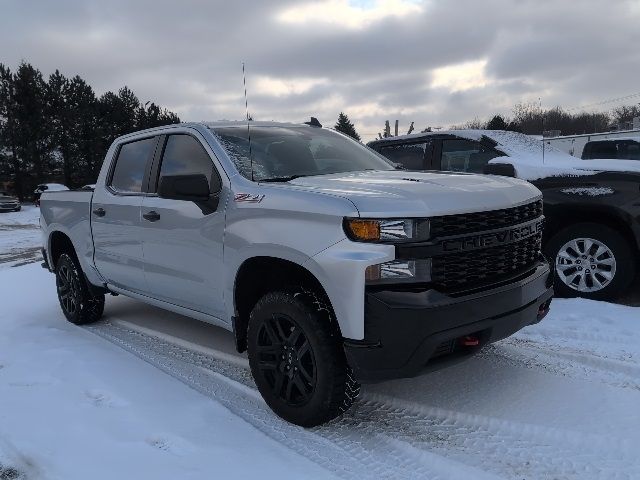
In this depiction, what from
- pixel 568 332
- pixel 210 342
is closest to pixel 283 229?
pixel 210 342

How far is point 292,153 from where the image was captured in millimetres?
4035

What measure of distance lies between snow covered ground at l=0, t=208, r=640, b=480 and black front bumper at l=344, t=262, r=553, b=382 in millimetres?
476

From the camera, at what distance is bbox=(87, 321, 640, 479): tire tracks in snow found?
2662 mm

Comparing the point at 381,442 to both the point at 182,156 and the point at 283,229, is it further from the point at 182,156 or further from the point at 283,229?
the point at 182,156

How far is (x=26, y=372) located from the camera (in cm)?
411

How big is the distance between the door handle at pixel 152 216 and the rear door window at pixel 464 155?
3505 mm

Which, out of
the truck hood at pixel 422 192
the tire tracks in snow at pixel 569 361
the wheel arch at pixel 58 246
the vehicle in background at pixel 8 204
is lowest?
the vehicle in background at pixel 8 204

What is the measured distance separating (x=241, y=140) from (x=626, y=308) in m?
3.68

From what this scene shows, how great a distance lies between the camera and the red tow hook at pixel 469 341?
2.91 metres

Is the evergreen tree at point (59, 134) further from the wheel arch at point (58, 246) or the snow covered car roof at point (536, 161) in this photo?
the snow covered car roof at point (536, 161)

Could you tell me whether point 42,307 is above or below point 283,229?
below

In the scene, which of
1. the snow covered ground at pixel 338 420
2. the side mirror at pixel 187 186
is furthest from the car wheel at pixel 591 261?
the side mirror at pixel 187 186

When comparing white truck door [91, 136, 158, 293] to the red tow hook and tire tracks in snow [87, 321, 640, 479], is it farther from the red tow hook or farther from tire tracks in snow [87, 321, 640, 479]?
the red tow hook

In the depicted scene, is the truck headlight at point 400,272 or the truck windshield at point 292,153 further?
the truck windshield at point 292,153
